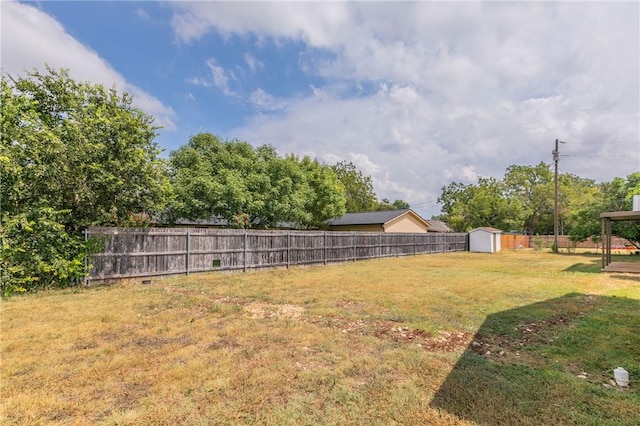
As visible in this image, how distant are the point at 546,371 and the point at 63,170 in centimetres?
994

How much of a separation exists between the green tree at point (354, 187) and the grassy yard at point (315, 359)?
31.9 meters

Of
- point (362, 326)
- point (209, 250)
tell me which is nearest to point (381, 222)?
point (209, 250)

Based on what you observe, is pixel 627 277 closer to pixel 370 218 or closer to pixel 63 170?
pixel 370 218

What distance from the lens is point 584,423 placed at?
8.27 feet

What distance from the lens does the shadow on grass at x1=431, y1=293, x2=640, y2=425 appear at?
2.68 meters

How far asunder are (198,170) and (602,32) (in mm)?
15295

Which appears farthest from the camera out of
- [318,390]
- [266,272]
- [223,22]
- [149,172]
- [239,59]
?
[239,59]

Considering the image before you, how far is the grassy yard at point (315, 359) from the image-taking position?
2711 mm

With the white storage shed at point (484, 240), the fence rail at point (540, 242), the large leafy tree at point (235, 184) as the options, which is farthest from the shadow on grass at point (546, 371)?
the fence rail at point (540, 242)

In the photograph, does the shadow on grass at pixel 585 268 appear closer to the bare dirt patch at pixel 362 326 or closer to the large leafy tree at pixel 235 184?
the bare dirt patch at pixel 362 326

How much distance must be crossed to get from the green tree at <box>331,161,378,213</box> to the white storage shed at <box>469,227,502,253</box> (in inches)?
600

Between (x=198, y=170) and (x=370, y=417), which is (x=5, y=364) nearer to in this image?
(x=370, y=417)

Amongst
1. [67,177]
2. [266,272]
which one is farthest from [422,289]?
[67,177]

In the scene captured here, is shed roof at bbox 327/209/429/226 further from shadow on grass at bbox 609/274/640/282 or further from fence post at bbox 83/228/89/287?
fence post at bbox 83/228/89/287
